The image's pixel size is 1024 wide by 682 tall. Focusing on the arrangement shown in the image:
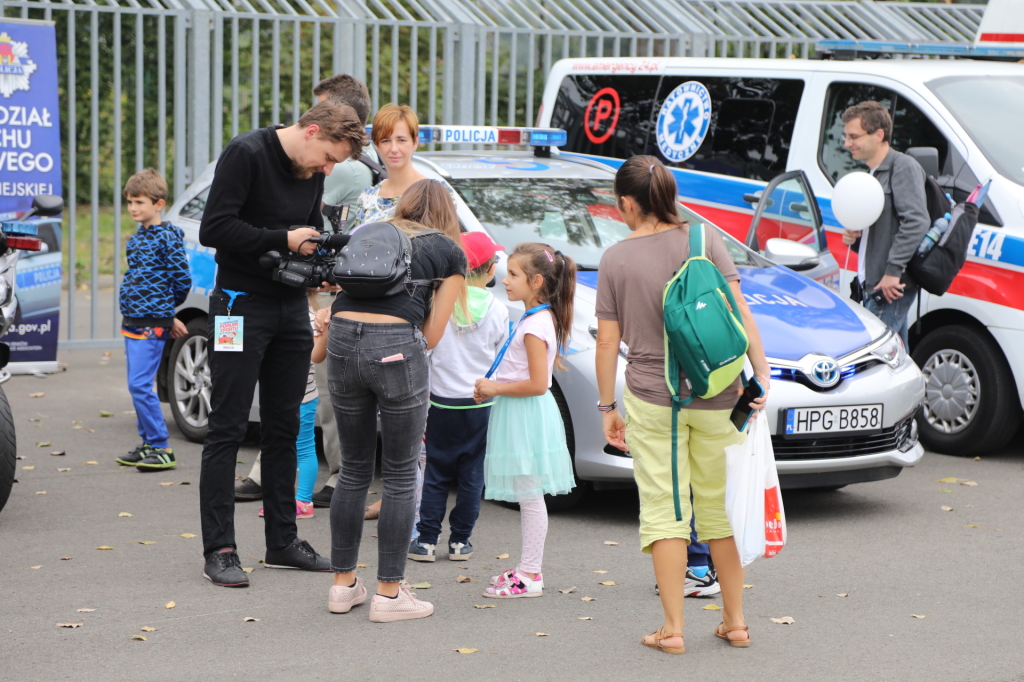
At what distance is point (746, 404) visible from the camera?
430 centimetres

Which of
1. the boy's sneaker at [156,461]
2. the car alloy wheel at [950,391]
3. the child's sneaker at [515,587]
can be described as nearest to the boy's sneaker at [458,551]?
the child's sneaker at [515,587]

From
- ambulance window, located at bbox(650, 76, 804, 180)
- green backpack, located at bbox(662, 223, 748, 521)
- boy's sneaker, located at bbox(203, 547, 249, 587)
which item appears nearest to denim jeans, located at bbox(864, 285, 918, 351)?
ambulance window, located at bbox(650, 76, 804, 180)

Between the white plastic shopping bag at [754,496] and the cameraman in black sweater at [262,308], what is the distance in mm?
1712

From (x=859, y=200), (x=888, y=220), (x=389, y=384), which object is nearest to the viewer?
(x=389, y=384)

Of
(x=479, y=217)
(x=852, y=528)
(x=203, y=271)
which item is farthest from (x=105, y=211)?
(x=852, y=528)

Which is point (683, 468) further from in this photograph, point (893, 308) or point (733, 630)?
point (893, 308)

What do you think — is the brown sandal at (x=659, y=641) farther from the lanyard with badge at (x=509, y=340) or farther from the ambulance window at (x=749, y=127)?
the ambulance window at (x=749, y=127)

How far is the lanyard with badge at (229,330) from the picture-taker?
4859 mm

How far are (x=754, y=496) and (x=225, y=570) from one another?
6.61 ft

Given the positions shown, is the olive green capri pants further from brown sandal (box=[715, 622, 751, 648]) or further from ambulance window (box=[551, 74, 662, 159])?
ambulance window (box=[551, 74, 662, 159])

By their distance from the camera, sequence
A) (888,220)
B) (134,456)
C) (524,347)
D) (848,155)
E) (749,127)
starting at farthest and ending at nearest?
(749,127) → (848,155) → (888,220) → (134,456) → (524,347)

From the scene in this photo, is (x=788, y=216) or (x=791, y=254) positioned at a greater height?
(x=788, y=216)

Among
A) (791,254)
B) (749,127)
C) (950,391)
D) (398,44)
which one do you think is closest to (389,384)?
(791,254)

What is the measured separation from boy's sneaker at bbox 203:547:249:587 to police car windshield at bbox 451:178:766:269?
211 centimetres
